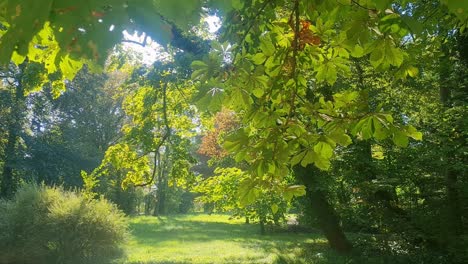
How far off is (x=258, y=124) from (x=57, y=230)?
39.3ft

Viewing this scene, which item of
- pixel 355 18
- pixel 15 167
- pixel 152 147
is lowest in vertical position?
pixel 355 18

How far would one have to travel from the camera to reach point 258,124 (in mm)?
2504

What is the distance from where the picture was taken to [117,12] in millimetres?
879

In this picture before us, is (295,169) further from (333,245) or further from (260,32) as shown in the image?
(260,32)

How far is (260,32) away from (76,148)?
29.9 m

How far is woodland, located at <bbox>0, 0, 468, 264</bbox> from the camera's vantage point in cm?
166

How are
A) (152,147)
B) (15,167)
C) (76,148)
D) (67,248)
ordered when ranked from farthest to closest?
(76,148) < (15,167) < (67,248) < (152,147)

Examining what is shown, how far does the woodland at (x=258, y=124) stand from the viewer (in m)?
1.66

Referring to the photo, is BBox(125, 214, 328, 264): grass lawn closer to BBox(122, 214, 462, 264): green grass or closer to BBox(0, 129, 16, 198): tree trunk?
BBox(122, 214, 462, 264): green grass

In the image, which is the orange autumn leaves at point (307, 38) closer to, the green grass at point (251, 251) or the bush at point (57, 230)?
the green grass at point (251, 251)

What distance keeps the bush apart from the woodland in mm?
49

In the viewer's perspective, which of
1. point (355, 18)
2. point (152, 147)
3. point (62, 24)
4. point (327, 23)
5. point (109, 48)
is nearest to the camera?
point (62, 24)

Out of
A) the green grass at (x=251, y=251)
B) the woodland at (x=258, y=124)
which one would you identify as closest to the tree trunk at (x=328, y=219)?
the woodland at (x=258, y=124)

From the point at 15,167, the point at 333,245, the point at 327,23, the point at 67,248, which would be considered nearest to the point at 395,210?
the point at 333,245
